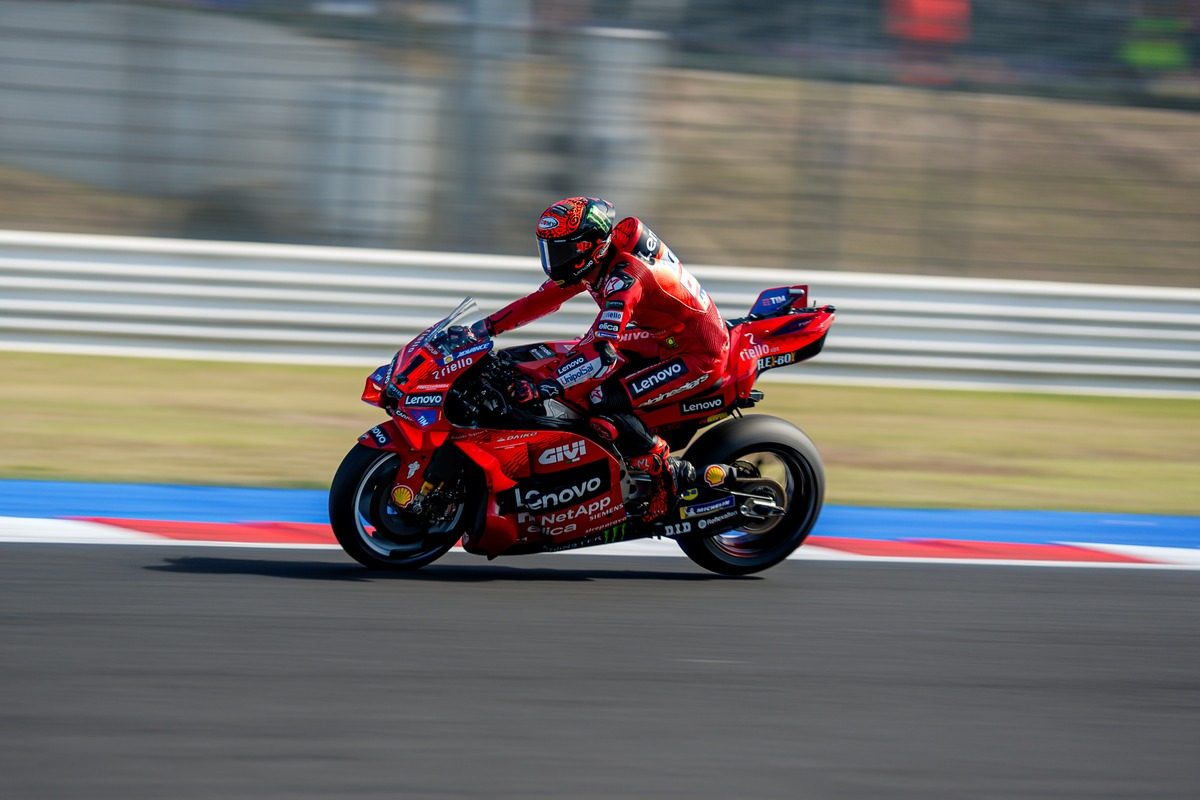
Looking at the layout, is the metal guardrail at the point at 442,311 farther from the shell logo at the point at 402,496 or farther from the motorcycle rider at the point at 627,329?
the shell logo at the point at 402,496

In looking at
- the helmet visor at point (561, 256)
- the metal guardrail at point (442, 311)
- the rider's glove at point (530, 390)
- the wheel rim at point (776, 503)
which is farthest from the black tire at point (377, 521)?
the metal guardrail at point (442, 311)

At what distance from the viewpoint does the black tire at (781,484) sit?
654 centimetres

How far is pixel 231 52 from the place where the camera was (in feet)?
38.3

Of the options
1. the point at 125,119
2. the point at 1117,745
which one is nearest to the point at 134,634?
the point at 1117,745

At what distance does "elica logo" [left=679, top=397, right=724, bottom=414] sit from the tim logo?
47cm

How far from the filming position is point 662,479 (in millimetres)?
6492

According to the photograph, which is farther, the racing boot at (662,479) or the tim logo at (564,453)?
the racing boot at (662,479)

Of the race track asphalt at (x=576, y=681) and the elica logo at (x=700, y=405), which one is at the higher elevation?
the elica logo at (x=700, y=405)

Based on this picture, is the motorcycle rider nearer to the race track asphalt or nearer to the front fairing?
the front fairing

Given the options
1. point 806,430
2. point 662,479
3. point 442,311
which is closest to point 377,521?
point 662,479

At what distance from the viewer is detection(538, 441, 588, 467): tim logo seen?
20.8 feet

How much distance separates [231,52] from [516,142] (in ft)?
7.36

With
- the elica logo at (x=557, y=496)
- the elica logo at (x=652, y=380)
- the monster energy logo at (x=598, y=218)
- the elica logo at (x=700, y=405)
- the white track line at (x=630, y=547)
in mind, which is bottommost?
the white track line at (x=630, y=547)

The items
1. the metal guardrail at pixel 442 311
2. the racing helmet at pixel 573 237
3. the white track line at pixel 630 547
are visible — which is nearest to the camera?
the racing helmet at pixel 573 237
